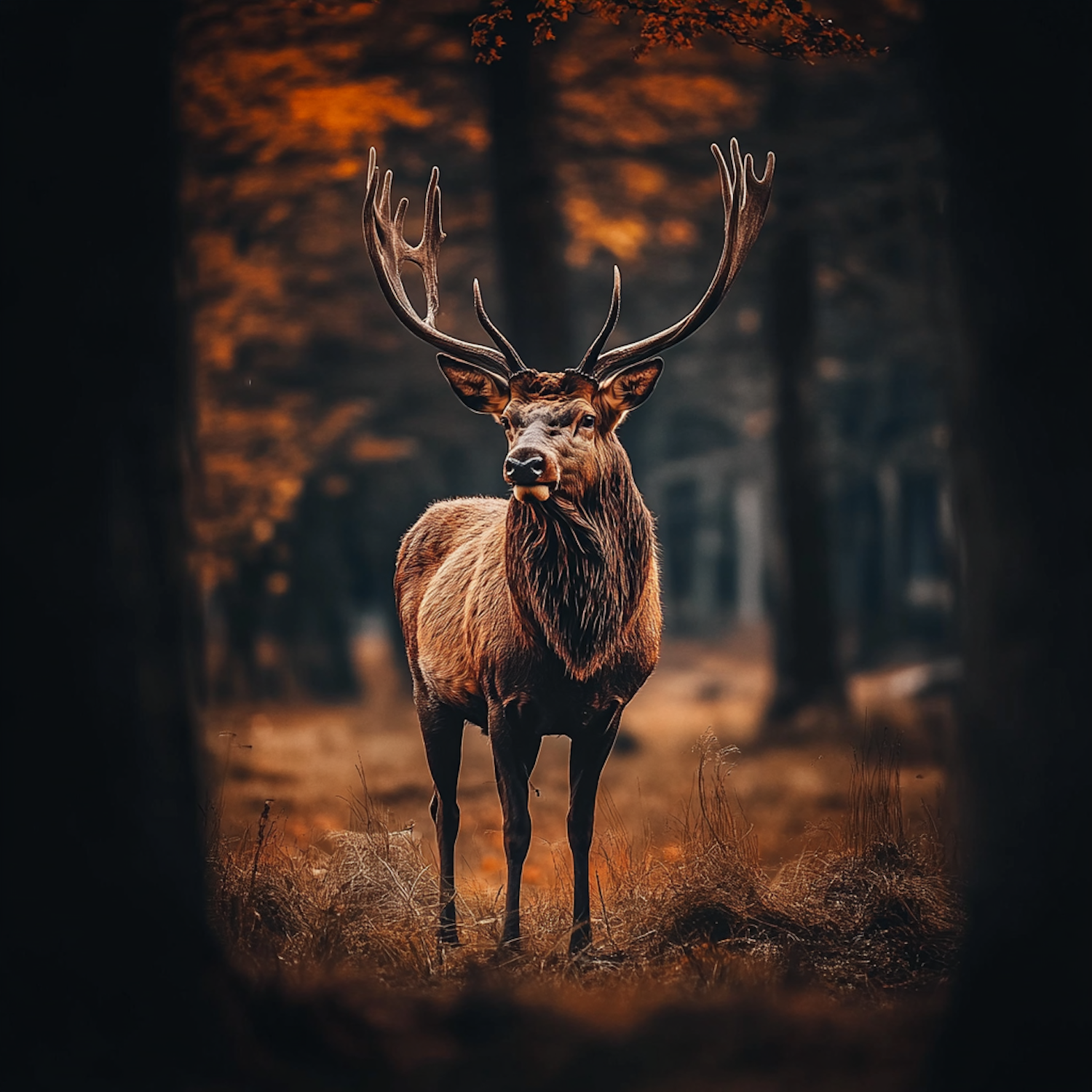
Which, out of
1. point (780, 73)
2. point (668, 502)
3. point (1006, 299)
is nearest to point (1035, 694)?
point (1006, 299)

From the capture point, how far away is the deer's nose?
4.71 m

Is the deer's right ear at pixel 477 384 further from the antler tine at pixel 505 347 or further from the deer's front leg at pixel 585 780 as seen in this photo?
the deer's front leg at pixel 585 780

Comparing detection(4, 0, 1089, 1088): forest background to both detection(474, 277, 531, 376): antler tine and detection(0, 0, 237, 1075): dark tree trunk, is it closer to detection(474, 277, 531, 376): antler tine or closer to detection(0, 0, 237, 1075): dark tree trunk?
detection(0, 0, 237, 1075): dark tree trunk

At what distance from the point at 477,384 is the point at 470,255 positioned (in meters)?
6.91

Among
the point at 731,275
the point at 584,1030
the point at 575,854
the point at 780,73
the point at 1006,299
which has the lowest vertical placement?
the point at 584,1030

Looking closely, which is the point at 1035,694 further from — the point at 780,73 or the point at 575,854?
the point at 780,73

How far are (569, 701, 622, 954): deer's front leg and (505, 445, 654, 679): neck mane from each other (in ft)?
0.98

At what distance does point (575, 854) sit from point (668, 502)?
19519 millimetres

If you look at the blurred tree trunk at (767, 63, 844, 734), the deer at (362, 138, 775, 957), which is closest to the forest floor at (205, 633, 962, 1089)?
the deer at (362, 138, 775, 957)

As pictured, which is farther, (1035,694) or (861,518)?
(861,518)

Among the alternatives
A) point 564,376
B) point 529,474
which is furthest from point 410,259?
point 529,474

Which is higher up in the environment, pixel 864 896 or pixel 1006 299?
pixel 1006 299

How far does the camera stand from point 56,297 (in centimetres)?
427

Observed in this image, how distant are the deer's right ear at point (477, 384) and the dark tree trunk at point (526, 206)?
10.4 ft
